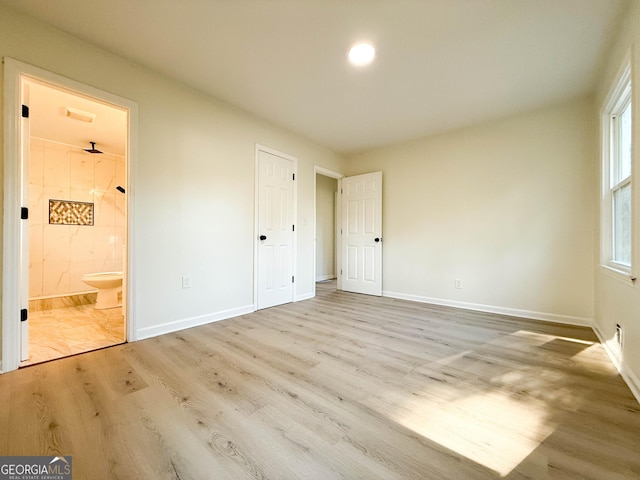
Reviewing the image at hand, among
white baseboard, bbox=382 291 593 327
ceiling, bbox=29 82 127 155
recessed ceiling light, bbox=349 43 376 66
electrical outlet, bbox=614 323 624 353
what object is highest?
recessed ceiling light, bbox=349 43 376 66

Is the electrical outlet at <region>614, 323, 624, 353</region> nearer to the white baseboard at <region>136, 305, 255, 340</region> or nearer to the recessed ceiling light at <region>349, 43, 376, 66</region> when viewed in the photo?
the recessed ceiling light at <region>349, 43, 376, 66</region>

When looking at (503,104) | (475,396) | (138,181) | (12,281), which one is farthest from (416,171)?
(12,281)

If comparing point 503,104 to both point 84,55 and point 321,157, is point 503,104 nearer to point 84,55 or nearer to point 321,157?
point 321,157

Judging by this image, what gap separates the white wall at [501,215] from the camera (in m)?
2.91

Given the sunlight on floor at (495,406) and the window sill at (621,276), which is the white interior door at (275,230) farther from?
the window sill at (621,276)

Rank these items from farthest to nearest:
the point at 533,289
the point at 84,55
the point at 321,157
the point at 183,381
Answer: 1. the point at 321,157
2. the point at 533,289
3. the point at 84,55
4. the point at 183,381

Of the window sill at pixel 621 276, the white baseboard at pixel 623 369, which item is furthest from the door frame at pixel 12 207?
the window sill at pixel 621 276

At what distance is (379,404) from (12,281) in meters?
2.65

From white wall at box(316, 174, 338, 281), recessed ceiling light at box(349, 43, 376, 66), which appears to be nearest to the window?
recessed ceiling light at box(349, 43, 376, 66)

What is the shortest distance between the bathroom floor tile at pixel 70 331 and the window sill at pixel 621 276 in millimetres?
4007

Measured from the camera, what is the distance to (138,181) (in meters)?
2.37

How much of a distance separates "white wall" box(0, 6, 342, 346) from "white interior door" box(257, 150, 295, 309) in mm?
174

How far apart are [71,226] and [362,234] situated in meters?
4.82

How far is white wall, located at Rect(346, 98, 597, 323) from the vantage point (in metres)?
2.91
